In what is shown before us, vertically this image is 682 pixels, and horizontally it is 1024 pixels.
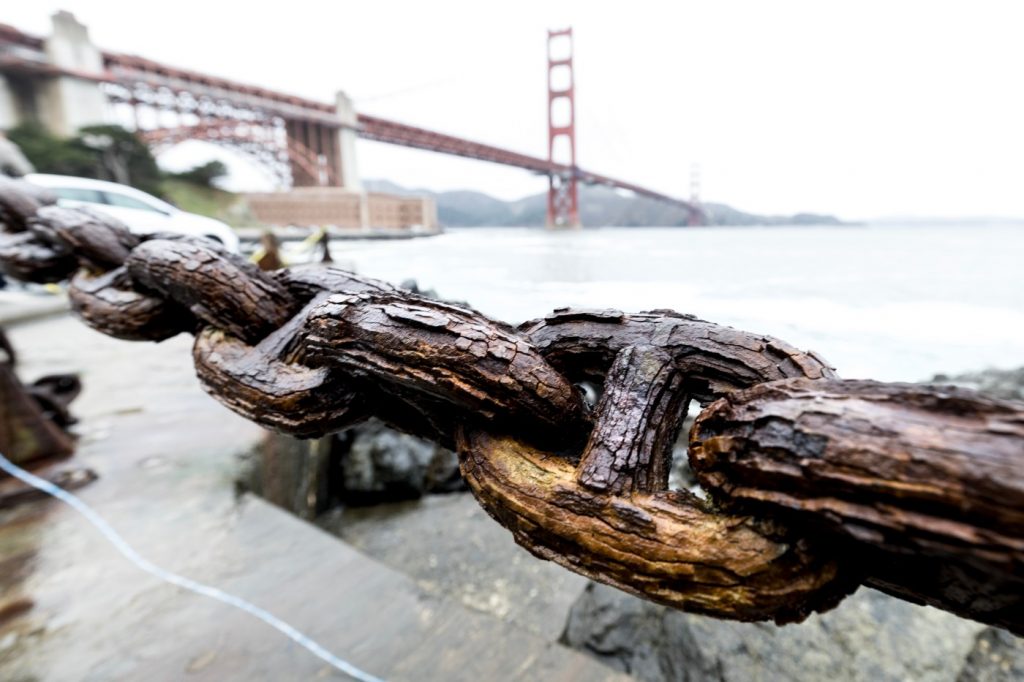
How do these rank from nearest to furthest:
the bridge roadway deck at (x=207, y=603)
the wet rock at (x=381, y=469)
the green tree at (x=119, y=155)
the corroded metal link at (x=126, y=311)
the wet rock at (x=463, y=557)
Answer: the corroded metal link at (x=126, y=311), the bridge roadway deck at (x=207, y=603), the wet rock at (x=463, y=557), the wet rock at (x=381, y=469), the green tree at (x=119, y=155)

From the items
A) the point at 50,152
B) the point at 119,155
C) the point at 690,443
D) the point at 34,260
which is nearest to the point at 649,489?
the point at 690,443

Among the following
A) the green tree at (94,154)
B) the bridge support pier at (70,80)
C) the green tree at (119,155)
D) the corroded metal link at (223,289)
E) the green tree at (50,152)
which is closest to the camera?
the corroded metal link at (223,289)

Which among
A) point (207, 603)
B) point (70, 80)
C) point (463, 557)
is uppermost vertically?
point (70, 80)

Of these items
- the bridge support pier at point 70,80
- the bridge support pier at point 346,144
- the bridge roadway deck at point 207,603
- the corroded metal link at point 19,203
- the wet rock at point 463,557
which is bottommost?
the wet rock at point 463,557

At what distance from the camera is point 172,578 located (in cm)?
155

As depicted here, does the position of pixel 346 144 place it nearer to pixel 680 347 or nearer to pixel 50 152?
pixel 50 152

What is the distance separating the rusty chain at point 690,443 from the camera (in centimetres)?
27

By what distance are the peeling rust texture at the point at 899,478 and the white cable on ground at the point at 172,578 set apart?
50.0 inches

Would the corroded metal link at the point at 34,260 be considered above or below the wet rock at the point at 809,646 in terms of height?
above

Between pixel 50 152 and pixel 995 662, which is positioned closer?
pixel 995 662

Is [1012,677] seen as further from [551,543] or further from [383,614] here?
[551,543]

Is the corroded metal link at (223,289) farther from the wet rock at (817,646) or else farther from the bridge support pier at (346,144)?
the bridge support pier at (346,144)

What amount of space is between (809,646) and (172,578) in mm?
1840

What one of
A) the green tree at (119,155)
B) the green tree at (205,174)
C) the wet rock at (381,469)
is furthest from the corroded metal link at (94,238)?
the green tree at (205,174)
